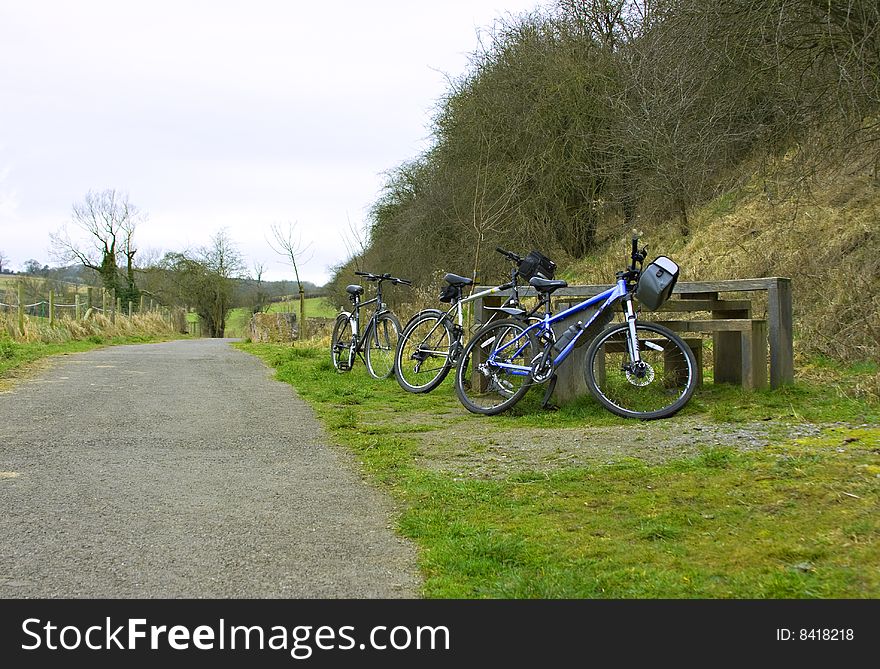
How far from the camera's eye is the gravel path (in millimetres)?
3387

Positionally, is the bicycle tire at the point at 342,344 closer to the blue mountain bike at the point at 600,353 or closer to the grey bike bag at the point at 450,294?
the grey bike bag at the point at 450,294

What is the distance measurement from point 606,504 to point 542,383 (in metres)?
3.47

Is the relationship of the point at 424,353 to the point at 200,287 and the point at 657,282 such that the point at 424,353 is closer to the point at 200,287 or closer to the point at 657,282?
the point at 657,282

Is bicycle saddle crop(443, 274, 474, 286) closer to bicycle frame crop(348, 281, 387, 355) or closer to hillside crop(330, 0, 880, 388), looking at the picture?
bicycle frame crop(348, 281, 387, 355)

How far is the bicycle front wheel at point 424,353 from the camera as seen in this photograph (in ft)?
31.9

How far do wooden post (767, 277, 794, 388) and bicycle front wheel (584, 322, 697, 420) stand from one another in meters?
1.03

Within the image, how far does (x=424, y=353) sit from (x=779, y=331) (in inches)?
154

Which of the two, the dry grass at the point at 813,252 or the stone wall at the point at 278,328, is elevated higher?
the dry grass at the point at 813,252

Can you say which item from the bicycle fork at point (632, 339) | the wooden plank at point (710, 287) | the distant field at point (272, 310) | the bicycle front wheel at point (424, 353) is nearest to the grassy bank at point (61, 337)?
the bicycle front wheel at point (424, 353)

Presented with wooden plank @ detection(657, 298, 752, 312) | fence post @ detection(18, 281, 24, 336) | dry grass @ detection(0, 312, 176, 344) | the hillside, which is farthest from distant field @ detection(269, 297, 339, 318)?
wooden plank @ detection(657, 298, 752, 312)

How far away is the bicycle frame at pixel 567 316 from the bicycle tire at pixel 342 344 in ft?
14.8

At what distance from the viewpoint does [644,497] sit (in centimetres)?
448

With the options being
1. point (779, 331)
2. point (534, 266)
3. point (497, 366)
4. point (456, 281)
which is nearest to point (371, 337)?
point (456, 281)
